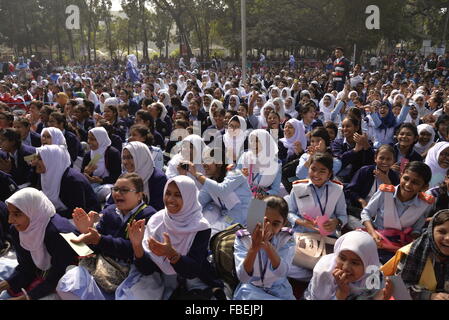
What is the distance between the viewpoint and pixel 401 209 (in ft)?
10.8

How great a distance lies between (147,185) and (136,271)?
134 cm

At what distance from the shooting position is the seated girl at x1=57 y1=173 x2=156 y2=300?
2523 millimetres

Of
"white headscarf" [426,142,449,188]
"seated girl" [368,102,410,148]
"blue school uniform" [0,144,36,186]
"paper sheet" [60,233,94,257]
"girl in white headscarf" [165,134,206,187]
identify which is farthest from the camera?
"seated girl" [368,102,410,148]

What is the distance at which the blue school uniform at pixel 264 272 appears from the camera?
2.61 meters

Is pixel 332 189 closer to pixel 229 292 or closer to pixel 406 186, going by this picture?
pixel 406 186

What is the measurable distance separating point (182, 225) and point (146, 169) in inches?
56.2

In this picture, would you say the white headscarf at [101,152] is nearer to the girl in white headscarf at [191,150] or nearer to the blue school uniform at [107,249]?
the girl in white headscarf at [191,150]

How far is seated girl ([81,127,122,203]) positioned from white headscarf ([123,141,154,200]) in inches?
43.8

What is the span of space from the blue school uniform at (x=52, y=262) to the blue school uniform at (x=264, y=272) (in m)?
1.23

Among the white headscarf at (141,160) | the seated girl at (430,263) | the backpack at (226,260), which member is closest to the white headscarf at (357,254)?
the seated girl at (430,263)

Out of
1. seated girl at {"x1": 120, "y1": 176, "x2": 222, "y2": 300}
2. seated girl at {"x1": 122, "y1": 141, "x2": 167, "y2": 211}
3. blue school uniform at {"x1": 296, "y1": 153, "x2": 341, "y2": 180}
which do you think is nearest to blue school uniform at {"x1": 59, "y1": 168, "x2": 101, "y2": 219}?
seated girl at {"x1": 122, "y1": 141, "x2": 167, "y2": 211}

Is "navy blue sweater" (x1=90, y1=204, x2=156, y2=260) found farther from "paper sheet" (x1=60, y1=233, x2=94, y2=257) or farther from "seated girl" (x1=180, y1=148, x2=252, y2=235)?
"seated girl" (x1=180, y1=148, x2=252, y2=235)

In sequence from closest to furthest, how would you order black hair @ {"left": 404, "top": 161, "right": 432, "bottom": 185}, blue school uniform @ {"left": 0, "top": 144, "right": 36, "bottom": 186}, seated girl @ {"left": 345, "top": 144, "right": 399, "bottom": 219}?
1. black hair @ {"left": 404, "top": 161, "right": 432, "bottom": 185}
2. seated girl @ {"left": 345, "top": 144, "right": 399, "bottom": 219}
3. blue school uniform @ {"left": 0, "top": 144, "right": 36, "bottom": 186}
